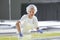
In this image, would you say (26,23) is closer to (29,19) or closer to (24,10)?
(29,19)

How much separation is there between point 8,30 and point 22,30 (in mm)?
1567

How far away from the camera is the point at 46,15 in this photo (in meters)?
5.93

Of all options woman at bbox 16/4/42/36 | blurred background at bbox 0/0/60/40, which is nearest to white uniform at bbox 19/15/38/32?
woman at bbox 16/4/42/36

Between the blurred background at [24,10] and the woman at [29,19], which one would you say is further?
the blurred background at [24,10]

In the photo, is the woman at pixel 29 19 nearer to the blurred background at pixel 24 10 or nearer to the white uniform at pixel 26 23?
the white uniform at pixel 26 23

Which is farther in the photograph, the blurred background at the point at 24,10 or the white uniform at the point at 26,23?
the blurred background at the point at 24,10

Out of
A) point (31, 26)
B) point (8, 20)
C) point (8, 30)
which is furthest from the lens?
point (8, 20)

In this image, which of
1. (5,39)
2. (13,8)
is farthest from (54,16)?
(5,39)

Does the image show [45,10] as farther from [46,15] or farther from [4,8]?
[4,8]

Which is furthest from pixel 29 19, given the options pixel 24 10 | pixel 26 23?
pixel 24 10

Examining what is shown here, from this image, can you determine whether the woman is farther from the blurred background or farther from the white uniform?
the blurred background

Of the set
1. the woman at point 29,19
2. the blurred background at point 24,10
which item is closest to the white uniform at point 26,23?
the woman at point 29,19

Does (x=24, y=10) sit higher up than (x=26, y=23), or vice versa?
(x=24, y=10)

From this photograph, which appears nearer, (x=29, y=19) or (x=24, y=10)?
(x=29, y=19)
